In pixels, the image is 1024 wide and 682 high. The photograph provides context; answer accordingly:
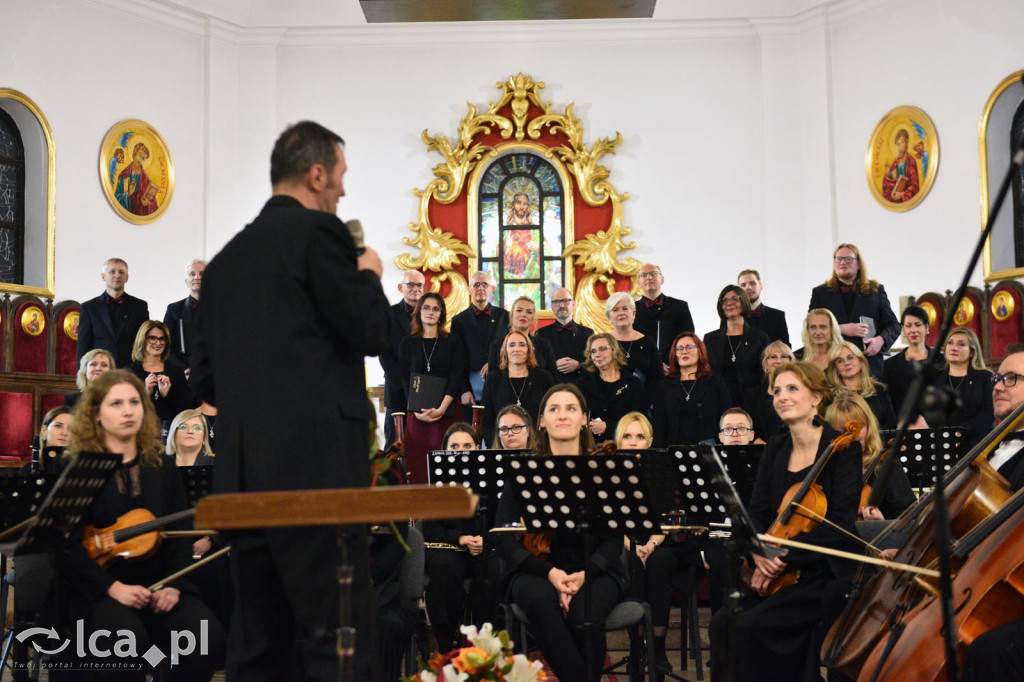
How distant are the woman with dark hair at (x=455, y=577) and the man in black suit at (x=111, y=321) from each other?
457 centimetres

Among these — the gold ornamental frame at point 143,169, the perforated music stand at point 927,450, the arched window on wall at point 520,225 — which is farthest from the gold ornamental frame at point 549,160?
the perforated music stand at point 927,450

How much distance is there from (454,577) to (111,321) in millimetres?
5012

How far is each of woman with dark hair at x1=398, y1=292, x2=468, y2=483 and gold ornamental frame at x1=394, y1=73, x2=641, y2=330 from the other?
12.7ft

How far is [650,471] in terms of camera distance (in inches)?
197

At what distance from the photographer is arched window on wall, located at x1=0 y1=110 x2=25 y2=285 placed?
10.9m

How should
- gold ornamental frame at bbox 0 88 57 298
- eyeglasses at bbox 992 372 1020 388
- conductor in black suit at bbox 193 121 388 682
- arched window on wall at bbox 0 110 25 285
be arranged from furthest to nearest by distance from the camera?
arched window on wall at bbox 0 110 25 285
gold ornamental frame at bbox 0 88 57 298
eyeglasses at bbox 992 372 1020 388
conductor in black suit at bbox 193 121 388 682

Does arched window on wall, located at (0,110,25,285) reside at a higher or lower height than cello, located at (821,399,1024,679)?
higher

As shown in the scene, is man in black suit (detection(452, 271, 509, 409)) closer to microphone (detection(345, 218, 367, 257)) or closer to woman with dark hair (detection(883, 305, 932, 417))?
woman with dark hair (detection(883, 305, 932, 417))

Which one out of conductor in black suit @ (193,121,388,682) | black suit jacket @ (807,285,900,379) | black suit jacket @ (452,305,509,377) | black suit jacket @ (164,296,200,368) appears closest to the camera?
conductor in black suit @ (193,121,388,682)

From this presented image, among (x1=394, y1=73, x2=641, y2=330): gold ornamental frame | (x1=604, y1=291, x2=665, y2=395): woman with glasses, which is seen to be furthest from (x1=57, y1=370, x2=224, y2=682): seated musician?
(x1=394, y1=73, x2=641, y2=330): gold ornamental frame

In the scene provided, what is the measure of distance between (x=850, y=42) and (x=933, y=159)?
1.76 metres

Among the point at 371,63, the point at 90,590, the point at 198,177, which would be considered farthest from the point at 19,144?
the point at 90,590

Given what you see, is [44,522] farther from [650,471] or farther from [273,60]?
[273,60]

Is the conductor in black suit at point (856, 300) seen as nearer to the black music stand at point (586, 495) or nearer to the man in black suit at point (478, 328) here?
the man in black suit at point (478, 328)
